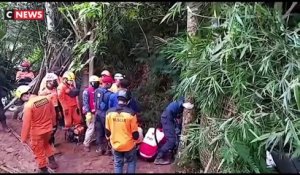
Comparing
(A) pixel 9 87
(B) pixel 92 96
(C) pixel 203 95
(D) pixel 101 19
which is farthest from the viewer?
(A) pixel 9 87

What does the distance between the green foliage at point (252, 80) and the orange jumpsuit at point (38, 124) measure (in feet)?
7.34

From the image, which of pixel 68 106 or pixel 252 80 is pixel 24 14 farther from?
pixel 252 80

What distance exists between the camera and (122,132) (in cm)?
543

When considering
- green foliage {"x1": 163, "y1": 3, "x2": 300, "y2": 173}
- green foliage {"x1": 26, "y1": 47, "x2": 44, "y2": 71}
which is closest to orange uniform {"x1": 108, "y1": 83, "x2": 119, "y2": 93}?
green foliage {"x1": 163, "y1": 3, "x2": 300, "y2": 173}

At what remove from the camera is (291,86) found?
4441 millimetres

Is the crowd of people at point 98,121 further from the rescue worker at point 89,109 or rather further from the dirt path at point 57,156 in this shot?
the dirt path at point 57,156

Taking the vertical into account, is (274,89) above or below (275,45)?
below

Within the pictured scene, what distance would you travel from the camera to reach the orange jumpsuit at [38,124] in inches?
229

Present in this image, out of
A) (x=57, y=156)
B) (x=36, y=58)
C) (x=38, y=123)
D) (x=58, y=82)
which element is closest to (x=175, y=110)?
(x=38, y=123)

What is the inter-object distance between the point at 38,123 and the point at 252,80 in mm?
3019

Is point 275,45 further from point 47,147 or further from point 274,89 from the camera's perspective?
point 47,147

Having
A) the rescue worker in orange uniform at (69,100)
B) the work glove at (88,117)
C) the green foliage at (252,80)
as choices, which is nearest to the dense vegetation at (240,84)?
the green foliage at (252,80)

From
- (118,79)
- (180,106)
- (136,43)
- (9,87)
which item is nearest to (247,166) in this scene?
(180,106)

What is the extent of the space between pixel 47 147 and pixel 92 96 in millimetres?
1347
